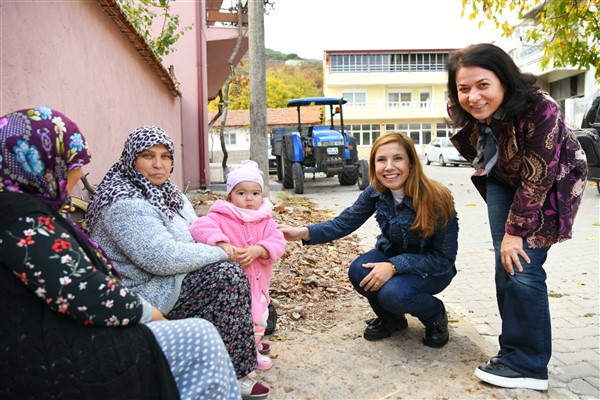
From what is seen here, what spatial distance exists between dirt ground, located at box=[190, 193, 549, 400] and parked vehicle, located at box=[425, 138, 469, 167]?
78.6ft

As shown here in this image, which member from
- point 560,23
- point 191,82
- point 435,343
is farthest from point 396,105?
point 435,343

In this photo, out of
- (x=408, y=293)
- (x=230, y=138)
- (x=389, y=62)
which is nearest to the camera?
(x=408, y=293)

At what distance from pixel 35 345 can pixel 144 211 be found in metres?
1.01

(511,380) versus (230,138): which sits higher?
(230,138)

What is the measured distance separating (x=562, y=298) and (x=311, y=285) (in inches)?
83.6

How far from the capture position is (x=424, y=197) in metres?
3.24

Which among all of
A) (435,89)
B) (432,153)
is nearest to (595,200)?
(432,153)

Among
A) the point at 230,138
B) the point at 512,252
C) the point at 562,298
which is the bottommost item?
the point at 562,298

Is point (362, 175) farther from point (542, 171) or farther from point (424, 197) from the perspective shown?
point (542, 171)

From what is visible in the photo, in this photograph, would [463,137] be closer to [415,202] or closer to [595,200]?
[415,202]

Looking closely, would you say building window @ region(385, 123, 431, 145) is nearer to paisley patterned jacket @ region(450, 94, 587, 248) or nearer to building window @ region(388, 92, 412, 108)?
building window @ region(388, 92, 412, 108)

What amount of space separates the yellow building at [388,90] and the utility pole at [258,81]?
38834 millimetres

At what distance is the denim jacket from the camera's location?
10.8 feet

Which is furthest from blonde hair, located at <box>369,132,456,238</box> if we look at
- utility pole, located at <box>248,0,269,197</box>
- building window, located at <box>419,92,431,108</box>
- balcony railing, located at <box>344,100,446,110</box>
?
building window, located at <box>419,92,431,108</box>
